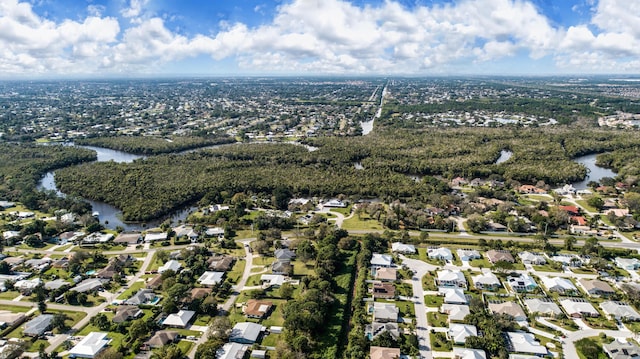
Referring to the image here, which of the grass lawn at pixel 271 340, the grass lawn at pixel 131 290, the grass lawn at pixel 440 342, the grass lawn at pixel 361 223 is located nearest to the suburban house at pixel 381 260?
the grass lawn at pixel 361 223

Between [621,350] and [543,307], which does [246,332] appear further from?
[621,350]

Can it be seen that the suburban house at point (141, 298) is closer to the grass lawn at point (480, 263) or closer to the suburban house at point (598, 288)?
the grass lawn at point (480, 263)

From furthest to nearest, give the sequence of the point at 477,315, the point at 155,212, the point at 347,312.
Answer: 1. the point at 155,212
2. the point at 347,312
3. the point at 477,315

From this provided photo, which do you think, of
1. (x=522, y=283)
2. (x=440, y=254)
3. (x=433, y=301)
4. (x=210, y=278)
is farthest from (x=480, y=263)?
(x=210, y=278)

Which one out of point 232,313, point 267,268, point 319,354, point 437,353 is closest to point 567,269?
point 437,353

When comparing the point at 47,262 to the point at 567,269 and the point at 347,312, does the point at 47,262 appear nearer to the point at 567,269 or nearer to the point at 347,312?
the point at 347,312

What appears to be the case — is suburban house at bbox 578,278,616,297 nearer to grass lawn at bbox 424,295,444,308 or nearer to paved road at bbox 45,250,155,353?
grass lawn at bbox 424,295,444,308
